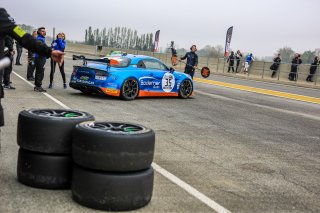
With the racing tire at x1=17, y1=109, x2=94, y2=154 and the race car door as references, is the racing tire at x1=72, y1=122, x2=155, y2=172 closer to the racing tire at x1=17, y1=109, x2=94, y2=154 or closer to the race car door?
the racing tire at x1=17, y1=109, x2=94, y2=154

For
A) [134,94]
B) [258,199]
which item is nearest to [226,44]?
[134,94]

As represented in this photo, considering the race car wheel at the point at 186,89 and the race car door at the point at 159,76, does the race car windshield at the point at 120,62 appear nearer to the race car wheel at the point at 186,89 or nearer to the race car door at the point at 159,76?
the race car door at the point at 159,76

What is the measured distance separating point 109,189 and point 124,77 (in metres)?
8.97

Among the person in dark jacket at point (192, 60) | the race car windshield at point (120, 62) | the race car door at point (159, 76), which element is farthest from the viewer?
the person in dark jacket at point (192, 60)

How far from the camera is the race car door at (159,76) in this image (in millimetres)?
14070

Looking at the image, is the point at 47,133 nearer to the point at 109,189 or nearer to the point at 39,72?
the point at 109,189

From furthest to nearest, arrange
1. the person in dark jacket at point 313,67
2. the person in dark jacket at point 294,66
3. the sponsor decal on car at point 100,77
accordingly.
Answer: the person in dark jacket at point 294,66 < the person in dark jacket at point 313,67 < the sponsor decal on car at point 100,77

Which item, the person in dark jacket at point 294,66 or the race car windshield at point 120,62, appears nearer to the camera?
the race car windshield at point 120,62

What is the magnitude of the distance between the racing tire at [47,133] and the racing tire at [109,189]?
415 mm

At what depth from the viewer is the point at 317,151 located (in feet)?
26.9

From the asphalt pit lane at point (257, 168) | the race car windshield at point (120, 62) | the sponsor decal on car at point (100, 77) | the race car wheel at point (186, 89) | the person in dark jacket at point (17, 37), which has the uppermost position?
the person in dark jacket at point (17, 37)

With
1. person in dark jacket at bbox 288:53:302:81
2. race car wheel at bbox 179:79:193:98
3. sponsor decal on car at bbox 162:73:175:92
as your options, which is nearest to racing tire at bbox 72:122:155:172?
sponsor decal on car at bbox 162:73:175:92

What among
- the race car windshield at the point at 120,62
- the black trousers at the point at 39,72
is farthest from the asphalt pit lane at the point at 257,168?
the black trousers at the point at 39,72

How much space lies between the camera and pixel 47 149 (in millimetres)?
4574
